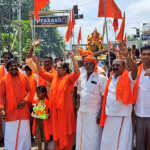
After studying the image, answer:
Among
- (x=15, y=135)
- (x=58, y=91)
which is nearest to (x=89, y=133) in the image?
(x=58, y=91)

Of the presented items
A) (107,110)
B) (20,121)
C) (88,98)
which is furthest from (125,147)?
(20,121)

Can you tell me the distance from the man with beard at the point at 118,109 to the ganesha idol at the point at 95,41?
27.8ft

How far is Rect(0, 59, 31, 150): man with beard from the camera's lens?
4.34 meters

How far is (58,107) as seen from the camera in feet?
14.4

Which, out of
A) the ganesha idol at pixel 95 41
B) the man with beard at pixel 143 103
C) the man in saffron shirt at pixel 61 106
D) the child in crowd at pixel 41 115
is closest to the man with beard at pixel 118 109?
the man with beard at pixel 143 103

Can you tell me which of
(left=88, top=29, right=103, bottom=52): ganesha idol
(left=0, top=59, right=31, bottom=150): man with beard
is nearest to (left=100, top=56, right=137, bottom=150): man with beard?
(left=0, top=59, right=31, bottom=150): man with beard

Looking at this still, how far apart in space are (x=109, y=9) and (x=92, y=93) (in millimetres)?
1745

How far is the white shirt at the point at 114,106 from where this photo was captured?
12.5 ft

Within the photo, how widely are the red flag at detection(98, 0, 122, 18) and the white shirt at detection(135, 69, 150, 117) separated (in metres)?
1.63

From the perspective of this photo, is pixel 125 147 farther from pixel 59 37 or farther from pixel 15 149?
pixel 59 37

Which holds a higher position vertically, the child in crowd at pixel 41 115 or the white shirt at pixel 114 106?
the white shirt at pixel 114 106

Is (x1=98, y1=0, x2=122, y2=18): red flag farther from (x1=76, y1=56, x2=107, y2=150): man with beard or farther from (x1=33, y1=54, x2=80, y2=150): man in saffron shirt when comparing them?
(x1=33, y1=54, x2=80, y2=150): man in saffron shirt

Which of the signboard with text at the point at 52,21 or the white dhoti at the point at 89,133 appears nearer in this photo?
the white dhoti at the point at 89,133

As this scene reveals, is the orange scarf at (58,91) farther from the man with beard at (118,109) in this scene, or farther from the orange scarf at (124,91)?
the orange scarf at (124,91)
